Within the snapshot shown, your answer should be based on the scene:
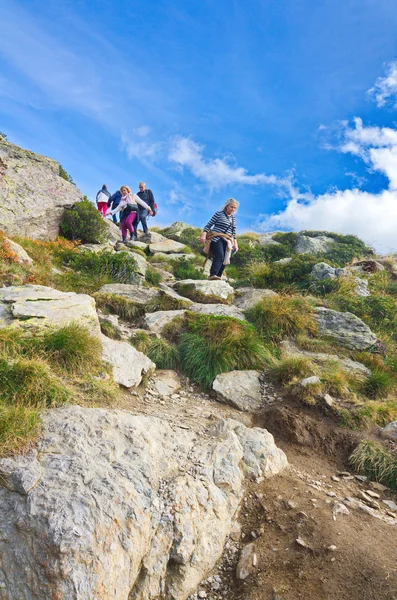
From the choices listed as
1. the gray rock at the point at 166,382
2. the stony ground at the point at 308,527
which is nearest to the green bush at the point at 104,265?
the gray rock at the point at 166,382

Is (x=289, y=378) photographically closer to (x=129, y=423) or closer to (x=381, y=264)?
(x=129, y=423)

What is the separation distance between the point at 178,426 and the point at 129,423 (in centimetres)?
105

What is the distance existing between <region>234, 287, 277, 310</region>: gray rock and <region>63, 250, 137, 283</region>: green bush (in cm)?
387

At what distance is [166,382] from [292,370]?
285cm

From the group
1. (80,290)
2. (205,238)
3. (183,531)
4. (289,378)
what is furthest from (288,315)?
(183,531)

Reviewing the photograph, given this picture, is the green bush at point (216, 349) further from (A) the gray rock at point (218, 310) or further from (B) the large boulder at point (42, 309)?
(B) the large boulder at point (42, 309)

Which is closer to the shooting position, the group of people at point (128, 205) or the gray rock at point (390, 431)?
the gray rock at point (390, 431)

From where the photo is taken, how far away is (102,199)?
19.9m

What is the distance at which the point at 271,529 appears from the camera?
4.09 m

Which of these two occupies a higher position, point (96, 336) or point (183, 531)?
point (96, 336)

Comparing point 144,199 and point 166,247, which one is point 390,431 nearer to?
point 166,247

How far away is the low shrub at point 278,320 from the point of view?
946cm

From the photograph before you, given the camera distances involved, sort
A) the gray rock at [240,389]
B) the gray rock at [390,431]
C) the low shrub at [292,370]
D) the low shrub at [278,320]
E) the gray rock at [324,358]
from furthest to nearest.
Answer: the low shrub at [278,320] < the gray rock at [324,358] < the low shrub at [292,370] < the gray rock at [240,389] < the gray rock at [390,431]

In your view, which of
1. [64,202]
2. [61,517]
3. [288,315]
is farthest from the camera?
[64,202]
